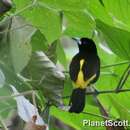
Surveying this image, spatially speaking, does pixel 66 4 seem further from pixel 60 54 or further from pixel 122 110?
pixel 122 110

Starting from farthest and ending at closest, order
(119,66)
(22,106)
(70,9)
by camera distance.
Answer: (119,66), (70,9), (22,106)

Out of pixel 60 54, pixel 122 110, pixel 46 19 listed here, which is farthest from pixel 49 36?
pixel 122 110

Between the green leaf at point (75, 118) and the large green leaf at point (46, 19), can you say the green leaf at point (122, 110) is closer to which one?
the green leaf at point (75, 118)

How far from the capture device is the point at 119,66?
3.75 ft

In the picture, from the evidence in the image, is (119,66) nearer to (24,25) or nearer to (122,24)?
(122,24)

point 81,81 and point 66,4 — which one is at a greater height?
point 66,4

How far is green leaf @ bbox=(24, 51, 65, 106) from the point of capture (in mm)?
1025

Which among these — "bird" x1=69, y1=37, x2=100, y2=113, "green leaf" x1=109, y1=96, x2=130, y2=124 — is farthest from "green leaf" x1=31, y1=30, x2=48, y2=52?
"green leaf" x1=109, y1=96, x2=130, y2=124

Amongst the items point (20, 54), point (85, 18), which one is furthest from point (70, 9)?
point (20, 54)

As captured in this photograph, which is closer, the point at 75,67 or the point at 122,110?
the point at 75,67

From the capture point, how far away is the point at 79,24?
3.30 feet

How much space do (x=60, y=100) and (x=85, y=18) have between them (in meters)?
0.19

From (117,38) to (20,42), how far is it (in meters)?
0.22

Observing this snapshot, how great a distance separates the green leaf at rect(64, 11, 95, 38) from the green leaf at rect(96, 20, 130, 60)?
0.08 ft
